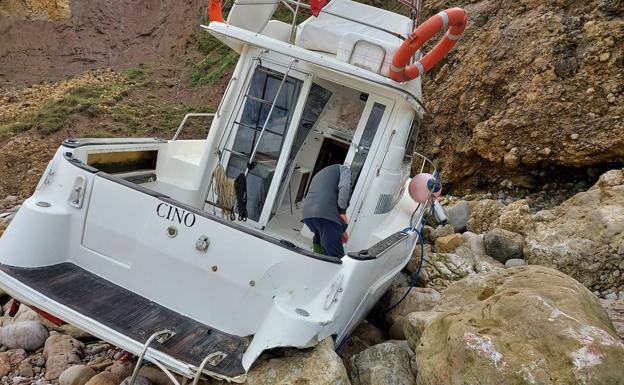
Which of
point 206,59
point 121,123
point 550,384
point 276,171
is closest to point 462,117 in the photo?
point 276,171

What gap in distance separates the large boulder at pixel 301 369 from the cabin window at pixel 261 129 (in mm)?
2014

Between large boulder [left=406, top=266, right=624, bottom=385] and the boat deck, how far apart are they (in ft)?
4.14

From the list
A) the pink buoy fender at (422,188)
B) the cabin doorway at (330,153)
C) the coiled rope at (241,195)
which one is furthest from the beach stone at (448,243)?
the coiled rope at (241,195)

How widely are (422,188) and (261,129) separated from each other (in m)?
2.28

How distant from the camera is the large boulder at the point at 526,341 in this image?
8.30ft

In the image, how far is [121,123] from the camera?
1444cm

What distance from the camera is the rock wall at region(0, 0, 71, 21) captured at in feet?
74.2

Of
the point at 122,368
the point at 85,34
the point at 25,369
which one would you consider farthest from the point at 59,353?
the point at 85,34

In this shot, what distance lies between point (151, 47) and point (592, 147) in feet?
68.8

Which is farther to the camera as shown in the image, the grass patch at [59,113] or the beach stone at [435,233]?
the grass patch at [59,113]

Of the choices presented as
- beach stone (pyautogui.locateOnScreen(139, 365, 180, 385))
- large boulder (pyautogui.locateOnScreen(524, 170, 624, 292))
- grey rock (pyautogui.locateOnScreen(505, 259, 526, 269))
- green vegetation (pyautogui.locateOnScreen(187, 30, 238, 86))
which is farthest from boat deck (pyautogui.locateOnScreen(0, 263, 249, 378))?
green vegetation (pyautogui.locateOnScreen(187, 30, 238, 86))

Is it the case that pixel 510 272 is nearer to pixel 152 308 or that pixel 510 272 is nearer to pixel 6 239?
pixel 152 308

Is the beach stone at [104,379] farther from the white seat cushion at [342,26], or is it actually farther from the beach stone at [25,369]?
the white seat cushion at [342,26]

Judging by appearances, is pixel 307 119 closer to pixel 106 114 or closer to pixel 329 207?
pixel 329 207
